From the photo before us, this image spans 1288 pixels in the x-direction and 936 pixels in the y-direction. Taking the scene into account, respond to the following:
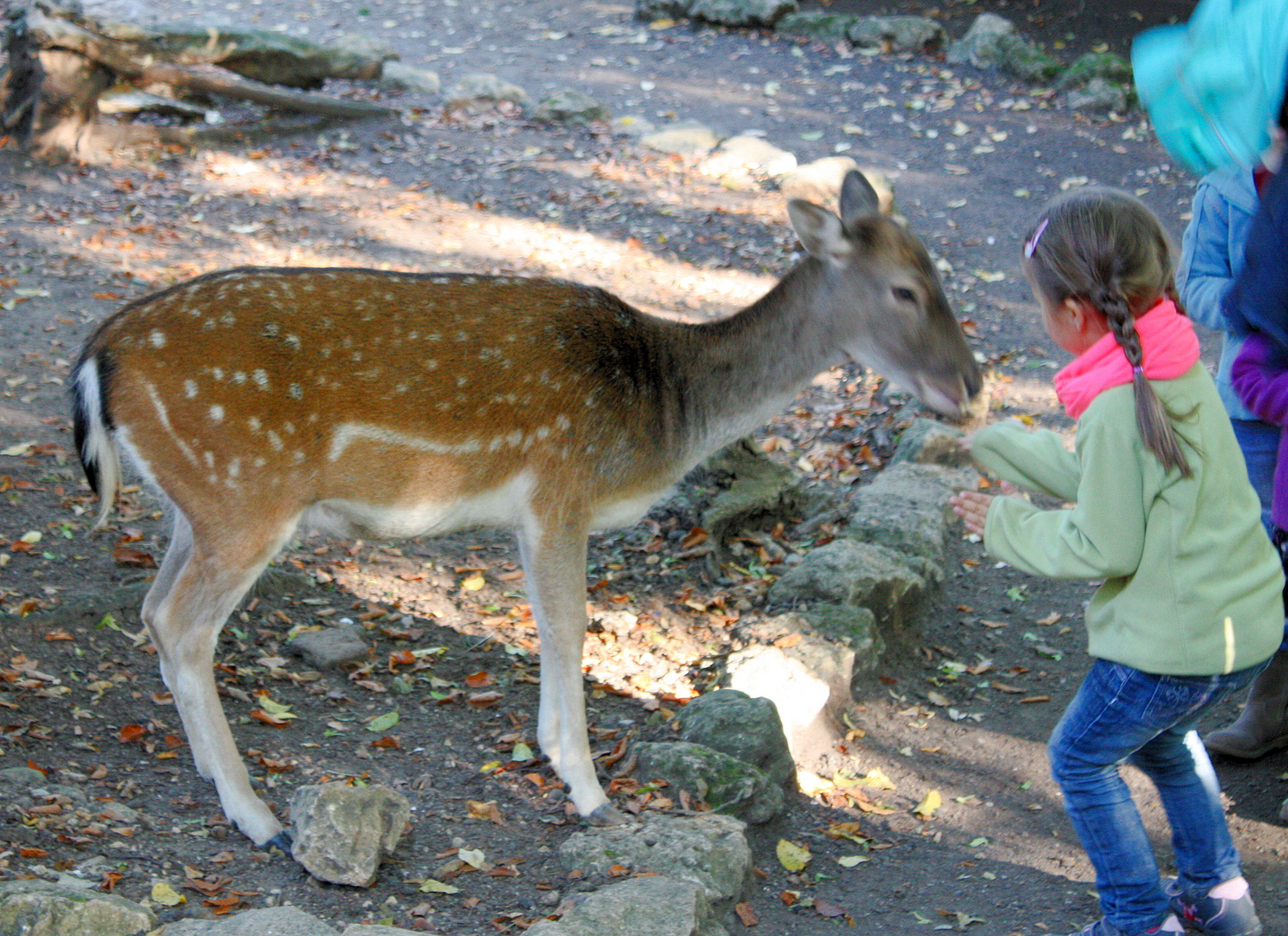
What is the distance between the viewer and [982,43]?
13.3m

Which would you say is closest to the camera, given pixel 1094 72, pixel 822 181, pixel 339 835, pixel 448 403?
pixel 339 835

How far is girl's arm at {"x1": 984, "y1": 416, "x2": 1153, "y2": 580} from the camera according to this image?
113 inches

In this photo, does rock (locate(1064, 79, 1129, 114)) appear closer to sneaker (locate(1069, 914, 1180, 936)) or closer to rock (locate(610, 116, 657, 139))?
rock (locate(610, 116, 657, 139))

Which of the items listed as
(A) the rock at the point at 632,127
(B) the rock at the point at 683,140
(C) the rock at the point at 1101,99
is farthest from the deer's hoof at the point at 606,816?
(C) the rock at the point at 1101,99

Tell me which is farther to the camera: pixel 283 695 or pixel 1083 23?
pixel 1083 23

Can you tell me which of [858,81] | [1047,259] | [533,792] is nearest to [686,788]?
[533,792]

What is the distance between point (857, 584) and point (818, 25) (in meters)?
11.2

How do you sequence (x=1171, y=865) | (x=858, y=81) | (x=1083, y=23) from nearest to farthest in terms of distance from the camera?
(x=1171, y=865)
(x=858, y=81)
(x=1083, y=23)

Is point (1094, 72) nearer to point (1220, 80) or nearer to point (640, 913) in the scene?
point (1220, 80)

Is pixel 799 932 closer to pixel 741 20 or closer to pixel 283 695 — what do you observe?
pixel 283 695

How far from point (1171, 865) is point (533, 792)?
7.06ft

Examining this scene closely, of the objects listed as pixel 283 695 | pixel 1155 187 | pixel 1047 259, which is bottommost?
pixel 283 695

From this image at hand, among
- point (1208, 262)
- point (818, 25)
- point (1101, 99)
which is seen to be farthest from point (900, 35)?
point (1208, 262)

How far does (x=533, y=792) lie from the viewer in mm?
4164
